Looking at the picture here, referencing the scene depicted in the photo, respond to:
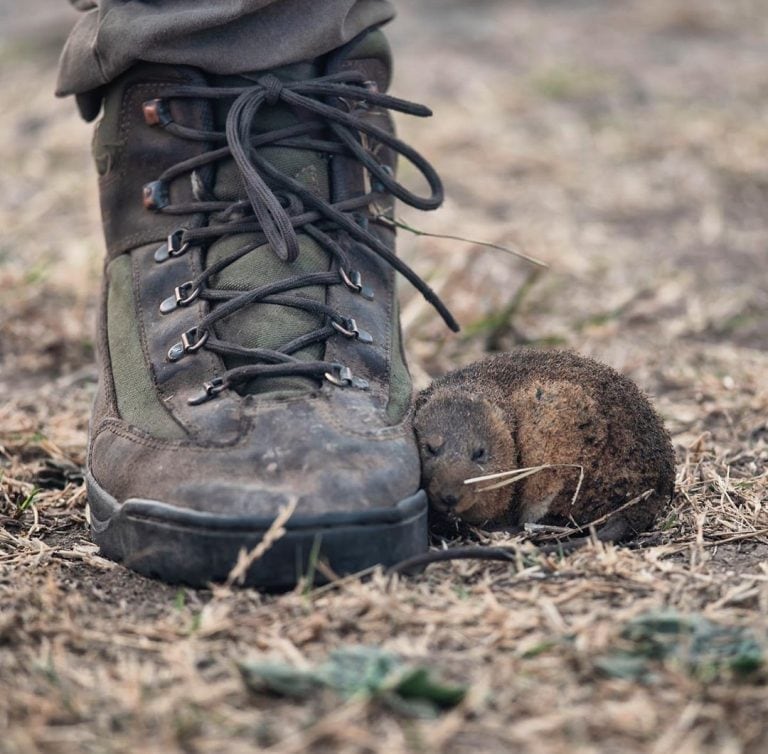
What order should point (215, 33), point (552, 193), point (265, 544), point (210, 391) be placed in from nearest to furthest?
point (265, 544)
point (210, 391)
point (215, 33)
point (552, 193)

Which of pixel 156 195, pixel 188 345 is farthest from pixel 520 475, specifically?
pixel 156 195

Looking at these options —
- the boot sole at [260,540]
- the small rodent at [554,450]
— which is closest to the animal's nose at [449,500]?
the small rodent at [554,450]

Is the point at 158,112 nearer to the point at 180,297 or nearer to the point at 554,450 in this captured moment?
the point at 180,297

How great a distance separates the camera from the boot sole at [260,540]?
7.68ft

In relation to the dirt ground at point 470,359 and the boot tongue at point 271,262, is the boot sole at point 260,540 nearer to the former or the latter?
the dirt ground at point 470,359

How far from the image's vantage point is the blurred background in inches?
179

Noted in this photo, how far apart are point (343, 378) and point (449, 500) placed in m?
0.39

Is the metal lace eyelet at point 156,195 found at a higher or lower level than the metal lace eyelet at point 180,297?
higher

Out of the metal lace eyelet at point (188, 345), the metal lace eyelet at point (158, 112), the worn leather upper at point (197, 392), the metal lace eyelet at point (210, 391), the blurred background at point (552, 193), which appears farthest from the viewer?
the blurred background at point (552, 193)

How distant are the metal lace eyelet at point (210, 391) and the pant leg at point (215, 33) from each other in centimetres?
83

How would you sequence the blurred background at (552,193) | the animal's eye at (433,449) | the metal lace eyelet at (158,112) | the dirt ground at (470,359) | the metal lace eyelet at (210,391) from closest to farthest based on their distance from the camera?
the dirt ground at (470,359), the metal lace eyelet at (210,391), the animal's eye at (433,449), the metal lace eyelet at (158,112), the blurred background at (552,193)

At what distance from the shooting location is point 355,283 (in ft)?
9.52

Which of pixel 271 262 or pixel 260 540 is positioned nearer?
pixel 260 540

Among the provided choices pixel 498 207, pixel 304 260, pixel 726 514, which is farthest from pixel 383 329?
pixel 498 207
